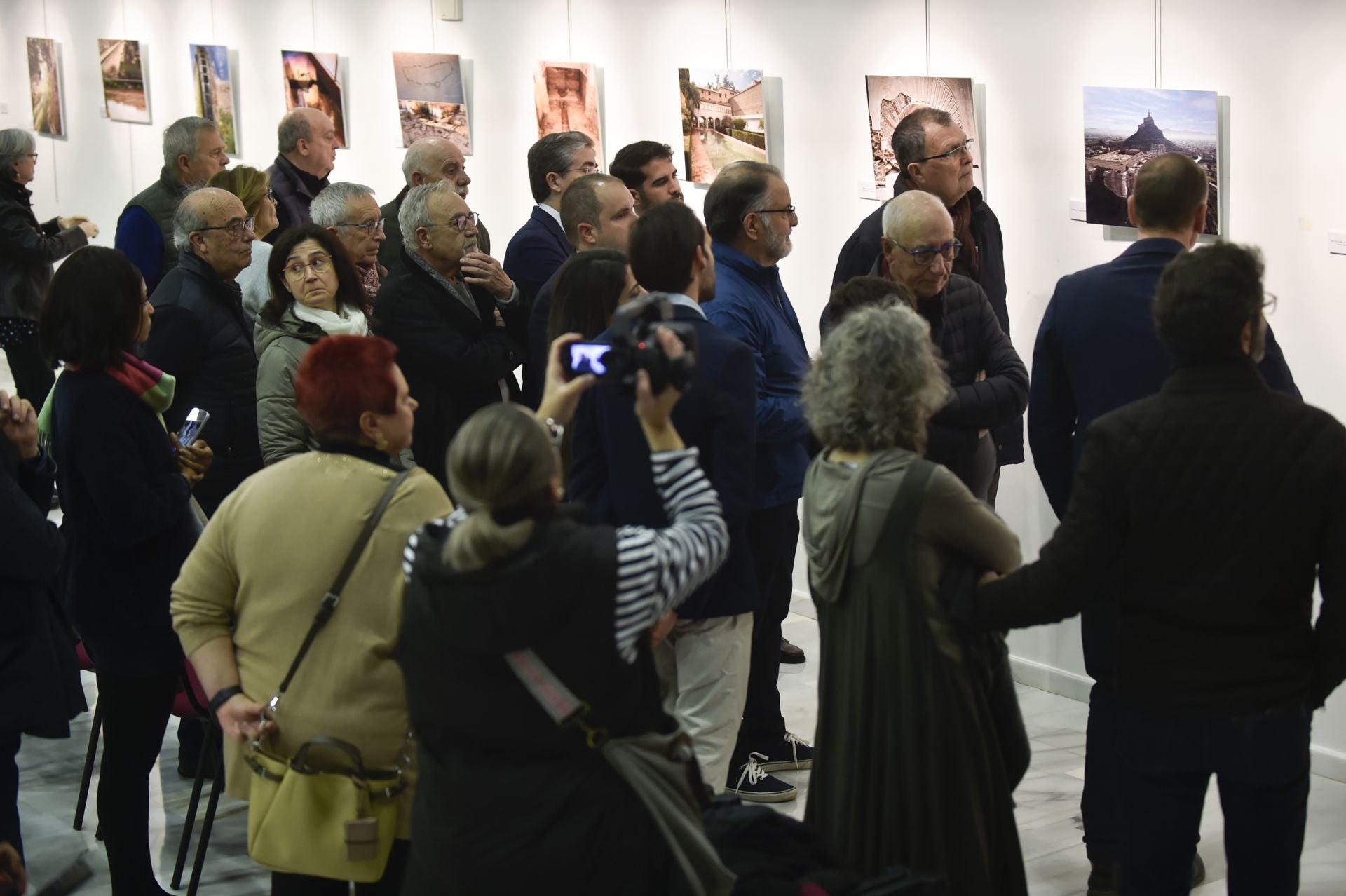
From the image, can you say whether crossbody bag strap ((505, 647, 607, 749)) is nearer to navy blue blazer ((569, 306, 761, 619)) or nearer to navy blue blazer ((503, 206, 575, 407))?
navy blue blazer ((569, 306, 761, 619))

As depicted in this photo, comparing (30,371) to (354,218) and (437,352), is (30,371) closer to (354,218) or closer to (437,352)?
(354,218)

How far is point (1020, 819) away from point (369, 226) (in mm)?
3006

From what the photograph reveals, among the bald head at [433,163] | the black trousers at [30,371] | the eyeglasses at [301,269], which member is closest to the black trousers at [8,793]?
the eyeglasses at [301,269]

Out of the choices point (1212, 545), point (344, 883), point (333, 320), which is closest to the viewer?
point (1212, 545)

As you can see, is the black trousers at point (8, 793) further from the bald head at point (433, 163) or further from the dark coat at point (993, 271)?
the bald head at point (433, 163)

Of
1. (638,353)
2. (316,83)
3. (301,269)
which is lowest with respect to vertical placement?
(638,353)

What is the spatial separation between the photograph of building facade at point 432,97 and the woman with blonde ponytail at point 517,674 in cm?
637

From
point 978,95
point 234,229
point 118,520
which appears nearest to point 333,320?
point 234,229

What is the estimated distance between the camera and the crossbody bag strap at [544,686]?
7.60ft

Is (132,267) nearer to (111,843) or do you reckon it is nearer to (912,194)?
(111,843)

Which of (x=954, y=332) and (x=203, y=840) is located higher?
(x=954, y=332)

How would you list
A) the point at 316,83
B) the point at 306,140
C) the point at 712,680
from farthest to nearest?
the point at 316,83
the point at 306,140
the point at 712,680

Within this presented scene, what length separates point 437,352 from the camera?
15.6 feet

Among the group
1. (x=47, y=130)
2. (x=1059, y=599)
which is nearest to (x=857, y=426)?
(x=1059, y=599)
